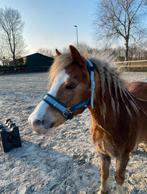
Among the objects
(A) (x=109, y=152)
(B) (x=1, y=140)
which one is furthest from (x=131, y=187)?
(B) (x=1, y=140)

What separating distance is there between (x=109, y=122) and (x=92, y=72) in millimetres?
564

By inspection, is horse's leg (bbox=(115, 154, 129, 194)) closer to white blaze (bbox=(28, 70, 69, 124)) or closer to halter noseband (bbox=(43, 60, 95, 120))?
halter noseband (bbox=(43, 60, 95, 120))

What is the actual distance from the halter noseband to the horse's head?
0.02 meters

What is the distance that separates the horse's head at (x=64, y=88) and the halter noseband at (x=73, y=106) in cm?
2

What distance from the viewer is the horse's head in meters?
1.70

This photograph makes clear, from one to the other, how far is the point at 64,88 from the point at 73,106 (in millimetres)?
171

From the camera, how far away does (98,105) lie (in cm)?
203

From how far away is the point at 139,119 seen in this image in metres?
2.38

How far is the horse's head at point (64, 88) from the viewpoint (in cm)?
170

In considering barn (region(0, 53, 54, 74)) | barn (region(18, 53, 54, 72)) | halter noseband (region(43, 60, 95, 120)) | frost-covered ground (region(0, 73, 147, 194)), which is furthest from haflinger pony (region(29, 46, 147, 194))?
barn (region(18, 53, 54, 72))

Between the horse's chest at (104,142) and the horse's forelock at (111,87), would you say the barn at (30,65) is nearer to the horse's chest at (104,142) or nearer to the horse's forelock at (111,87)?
the horse's chest at (104,142)

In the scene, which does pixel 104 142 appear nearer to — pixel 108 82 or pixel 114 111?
pixel 114 111

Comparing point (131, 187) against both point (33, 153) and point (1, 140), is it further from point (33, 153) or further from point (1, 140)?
point (1, 140)

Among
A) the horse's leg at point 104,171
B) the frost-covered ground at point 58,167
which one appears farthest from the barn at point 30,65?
the horse's leg at point 104,171
